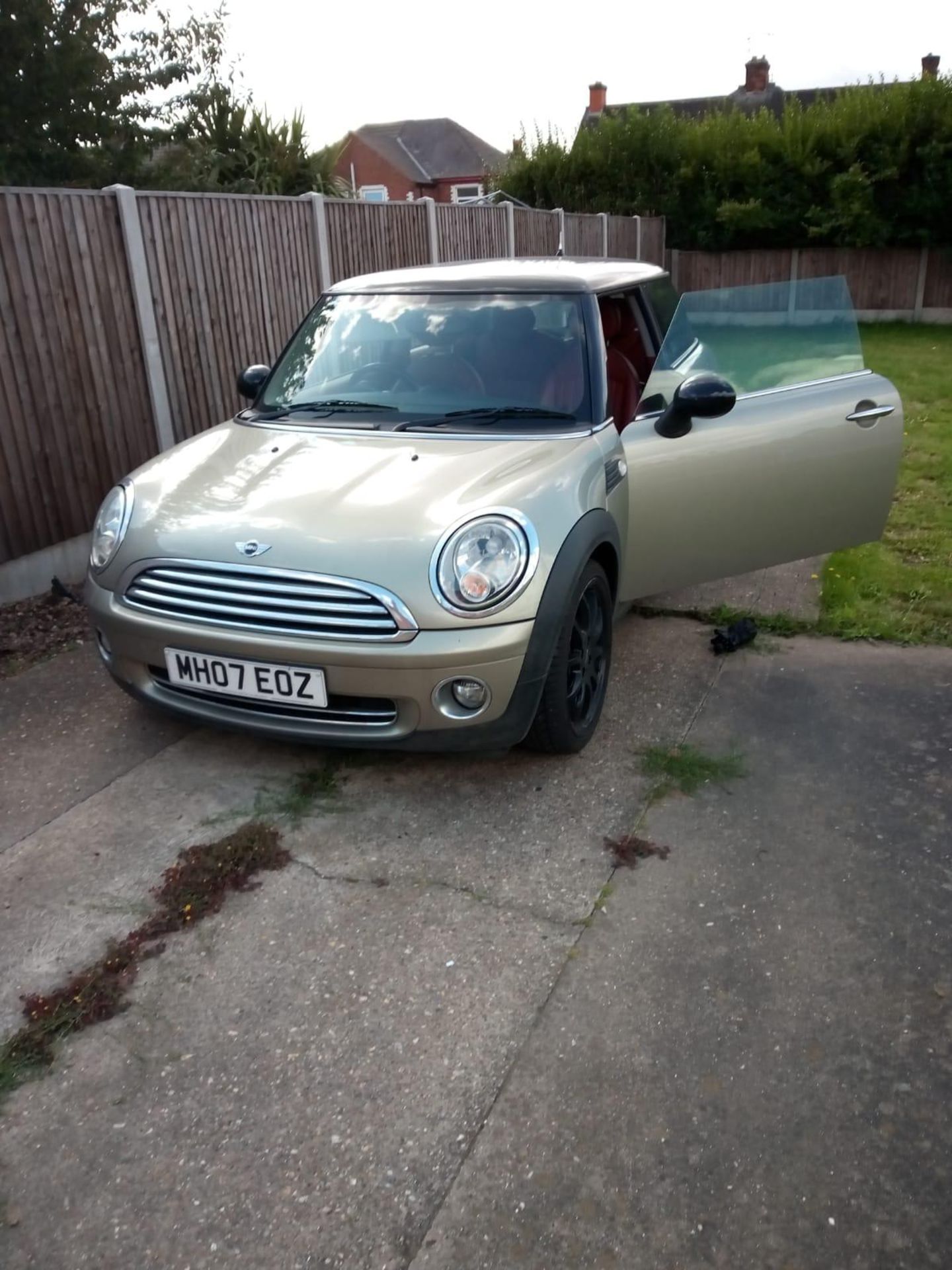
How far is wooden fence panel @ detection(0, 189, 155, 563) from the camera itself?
17.4ft

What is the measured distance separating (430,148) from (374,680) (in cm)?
4969

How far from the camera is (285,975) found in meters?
2.72

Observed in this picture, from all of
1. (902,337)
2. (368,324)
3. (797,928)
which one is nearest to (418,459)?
(368,324)

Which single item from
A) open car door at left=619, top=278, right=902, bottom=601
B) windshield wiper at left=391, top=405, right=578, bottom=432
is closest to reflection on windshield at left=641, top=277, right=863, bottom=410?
open car door at left=619, top=278, right=902, bottom=601

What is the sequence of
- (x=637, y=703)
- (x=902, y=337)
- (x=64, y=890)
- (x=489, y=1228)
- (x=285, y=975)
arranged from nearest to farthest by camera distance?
(x=489, y=1228), (x=285, y=975), (x=64, y=890), (x=637, y=703), (x=902, y=337)

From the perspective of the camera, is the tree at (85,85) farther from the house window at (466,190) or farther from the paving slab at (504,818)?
the house window at (466,190)

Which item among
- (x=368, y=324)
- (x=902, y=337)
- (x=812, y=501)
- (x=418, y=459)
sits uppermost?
(x=368, y=324)

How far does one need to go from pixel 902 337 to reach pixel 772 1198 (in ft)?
59.5

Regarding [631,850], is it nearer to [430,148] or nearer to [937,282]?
[937,282]

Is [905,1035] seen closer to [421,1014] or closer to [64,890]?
[421,1014]

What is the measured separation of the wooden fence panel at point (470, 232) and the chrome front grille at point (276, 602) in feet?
22.7

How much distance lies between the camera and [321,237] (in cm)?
777

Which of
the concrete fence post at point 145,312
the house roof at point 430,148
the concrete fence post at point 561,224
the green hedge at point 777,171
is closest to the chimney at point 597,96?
the house roof at point 430,148

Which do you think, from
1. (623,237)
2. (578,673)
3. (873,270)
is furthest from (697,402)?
(873,270)
